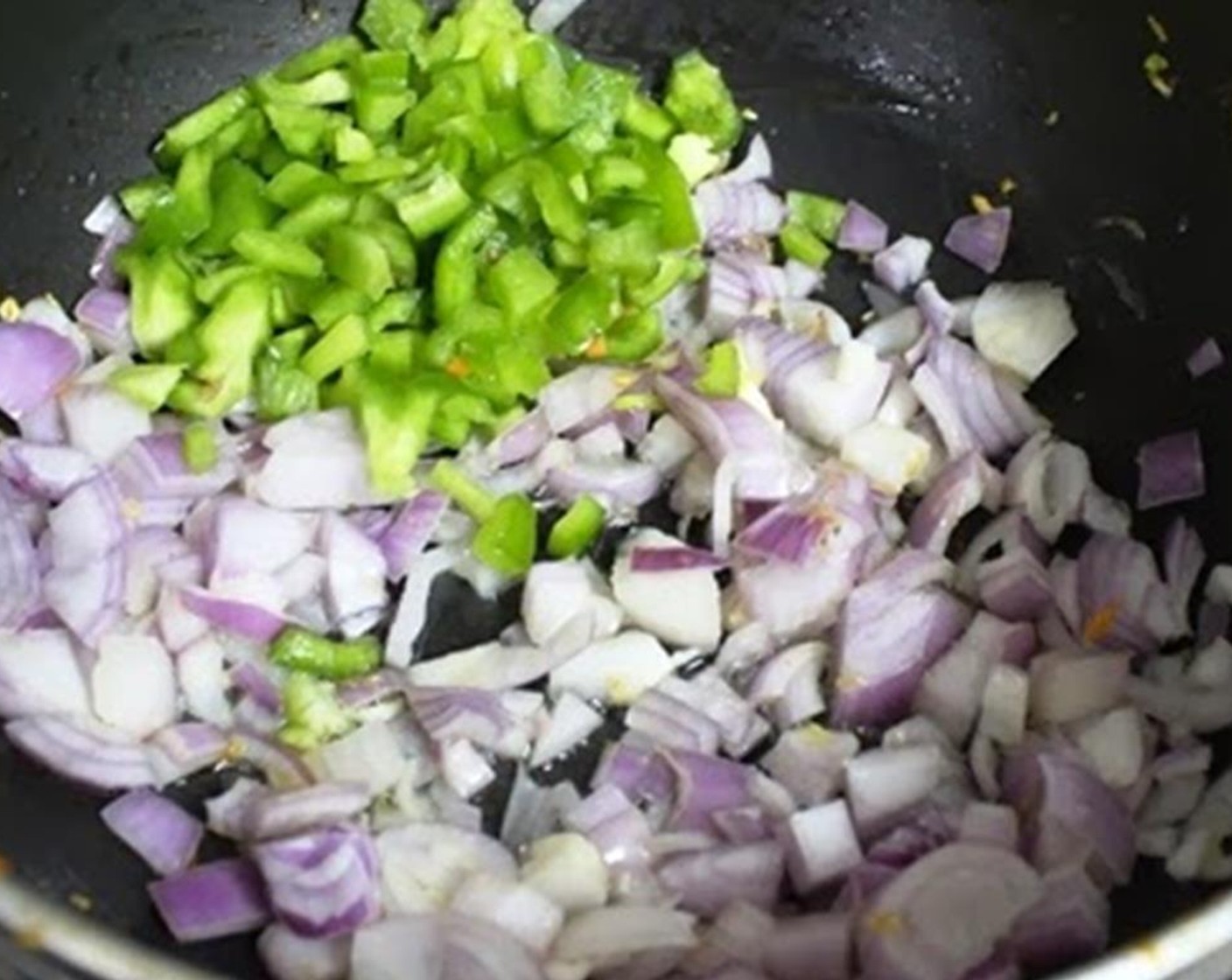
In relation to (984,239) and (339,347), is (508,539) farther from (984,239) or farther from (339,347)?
(984,239)

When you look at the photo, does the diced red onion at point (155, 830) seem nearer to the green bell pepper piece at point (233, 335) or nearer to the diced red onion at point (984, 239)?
the green bell pepper piece at point (233, 335)

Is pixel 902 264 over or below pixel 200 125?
below

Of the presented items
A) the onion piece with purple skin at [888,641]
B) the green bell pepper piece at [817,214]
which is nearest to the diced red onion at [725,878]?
the onion piece with purple skin at [888,641]

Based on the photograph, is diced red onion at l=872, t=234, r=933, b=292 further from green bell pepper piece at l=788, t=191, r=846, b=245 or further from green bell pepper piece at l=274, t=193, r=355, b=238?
green bell pepper piece at l=274, t=193, r=355, b=238

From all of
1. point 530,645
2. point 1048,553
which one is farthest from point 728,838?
point 1048,553

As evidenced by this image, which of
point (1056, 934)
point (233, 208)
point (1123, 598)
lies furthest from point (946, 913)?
point (233, 208)
